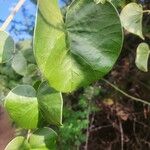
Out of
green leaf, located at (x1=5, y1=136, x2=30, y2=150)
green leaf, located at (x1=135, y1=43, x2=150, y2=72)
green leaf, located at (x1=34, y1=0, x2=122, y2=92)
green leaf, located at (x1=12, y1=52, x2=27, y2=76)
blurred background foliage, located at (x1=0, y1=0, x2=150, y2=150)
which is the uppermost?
green leaf, located at (x1=34, y1=0, x2=122, y2=92)

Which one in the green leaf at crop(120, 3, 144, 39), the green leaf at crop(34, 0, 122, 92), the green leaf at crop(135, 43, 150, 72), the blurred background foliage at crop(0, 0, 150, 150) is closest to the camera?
the green leaf at crop(34, 0, 122, 92)

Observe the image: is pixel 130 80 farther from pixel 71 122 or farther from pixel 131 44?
pixel 71 122

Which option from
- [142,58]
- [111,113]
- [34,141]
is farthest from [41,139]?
[111,113]

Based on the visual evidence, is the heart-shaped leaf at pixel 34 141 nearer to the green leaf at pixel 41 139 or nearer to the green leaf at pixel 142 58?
the green leaf at pixel 41 139

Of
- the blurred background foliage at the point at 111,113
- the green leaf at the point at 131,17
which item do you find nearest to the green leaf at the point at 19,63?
the green leaf at the point at 131,17

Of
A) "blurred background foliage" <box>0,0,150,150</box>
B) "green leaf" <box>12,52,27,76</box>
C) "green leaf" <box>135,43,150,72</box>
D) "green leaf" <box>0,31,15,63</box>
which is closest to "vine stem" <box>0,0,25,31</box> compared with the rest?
"green leaf" <box>0,31,15,63</box>

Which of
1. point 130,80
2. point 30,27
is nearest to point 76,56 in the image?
point 30,27

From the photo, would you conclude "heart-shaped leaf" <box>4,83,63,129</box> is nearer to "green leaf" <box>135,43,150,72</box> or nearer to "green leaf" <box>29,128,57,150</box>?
"green leaf" <box>29,128,57,150</box>

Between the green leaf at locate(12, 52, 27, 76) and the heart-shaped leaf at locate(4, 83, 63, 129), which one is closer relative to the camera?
the heart-shaped leaf at locate(4, 83, 63, 129)
